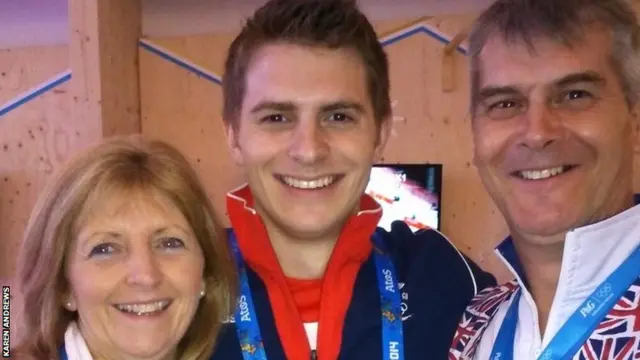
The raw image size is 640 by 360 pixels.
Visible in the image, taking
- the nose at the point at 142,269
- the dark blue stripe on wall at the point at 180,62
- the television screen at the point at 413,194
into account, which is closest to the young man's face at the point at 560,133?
the nose at the point at 142,269

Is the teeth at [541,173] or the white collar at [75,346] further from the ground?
the teeth at [541,173]

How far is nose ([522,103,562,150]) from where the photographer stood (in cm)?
133

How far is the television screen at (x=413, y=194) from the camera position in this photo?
3.81m

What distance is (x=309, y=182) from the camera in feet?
5.33

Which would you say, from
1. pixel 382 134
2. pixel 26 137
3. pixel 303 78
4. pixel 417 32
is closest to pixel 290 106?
pixel 303 78

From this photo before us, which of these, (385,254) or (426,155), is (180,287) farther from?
(426,155)

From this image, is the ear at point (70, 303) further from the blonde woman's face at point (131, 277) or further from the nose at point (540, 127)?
the nose at point (540, 127)

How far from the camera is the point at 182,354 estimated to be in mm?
1570

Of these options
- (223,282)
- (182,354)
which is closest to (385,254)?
(223,282)

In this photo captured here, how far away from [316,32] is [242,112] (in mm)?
263

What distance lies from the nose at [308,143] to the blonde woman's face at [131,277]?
12.2 inches

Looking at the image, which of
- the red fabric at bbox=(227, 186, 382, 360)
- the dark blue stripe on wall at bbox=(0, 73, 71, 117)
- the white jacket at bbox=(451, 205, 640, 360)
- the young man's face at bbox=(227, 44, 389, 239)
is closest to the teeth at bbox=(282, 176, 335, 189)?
the young man's face at bbox=(227, 44, 389, 239)

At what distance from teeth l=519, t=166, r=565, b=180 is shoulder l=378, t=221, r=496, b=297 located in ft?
1.45

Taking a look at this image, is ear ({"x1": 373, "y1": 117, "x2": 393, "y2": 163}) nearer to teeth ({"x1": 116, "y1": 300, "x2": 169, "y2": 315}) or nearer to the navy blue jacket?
the navy blue jacket
